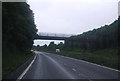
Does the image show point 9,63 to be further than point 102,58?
No

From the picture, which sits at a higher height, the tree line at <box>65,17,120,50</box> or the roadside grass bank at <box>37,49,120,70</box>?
the tree line at <box>65,17,120,50</box>

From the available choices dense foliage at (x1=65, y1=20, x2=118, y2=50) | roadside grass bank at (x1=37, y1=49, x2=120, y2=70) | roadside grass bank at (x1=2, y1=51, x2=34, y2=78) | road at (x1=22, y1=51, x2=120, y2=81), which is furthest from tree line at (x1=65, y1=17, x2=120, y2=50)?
road at (x1=22, y1=51, x2=120, y2=81)

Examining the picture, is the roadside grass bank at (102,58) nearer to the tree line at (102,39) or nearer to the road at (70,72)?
the road at (70,72)

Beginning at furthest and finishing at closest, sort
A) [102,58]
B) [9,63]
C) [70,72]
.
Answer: [102,58], [9,63], [70,72]

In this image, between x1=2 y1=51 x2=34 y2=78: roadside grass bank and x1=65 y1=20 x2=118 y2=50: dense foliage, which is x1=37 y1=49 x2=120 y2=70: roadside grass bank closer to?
x1=2 y1=51 x2=34 y2=78: roadside grass bank

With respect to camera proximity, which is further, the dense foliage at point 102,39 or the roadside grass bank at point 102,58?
the dense foliage at point 102,39

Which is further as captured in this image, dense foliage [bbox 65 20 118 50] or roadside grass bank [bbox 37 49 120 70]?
dense foliage [bbox 65 20 118 50]

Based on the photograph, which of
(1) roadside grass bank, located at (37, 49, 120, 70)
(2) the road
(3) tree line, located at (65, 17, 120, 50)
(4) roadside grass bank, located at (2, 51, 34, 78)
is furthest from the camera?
(3) tree line, located at (65, 17, 120, 50)

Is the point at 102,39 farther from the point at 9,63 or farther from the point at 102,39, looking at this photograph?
the point at 9,63

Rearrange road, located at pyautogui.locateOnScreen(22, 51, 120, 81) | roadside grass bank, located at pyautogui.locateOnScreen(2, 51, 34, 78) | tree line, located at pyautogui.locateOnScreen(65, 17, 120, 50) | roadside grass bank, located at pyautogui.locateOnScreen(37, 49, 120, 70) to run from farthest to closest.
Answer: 1. tree line, located at pyautogui.locateOnScreen(65, 17, 120, 50)
2. roadside grass bank, located at pyautogui.locateOnScreen(37, 49, 120, 70)
3. roadside grass bank, located at pyautogui.locateOnScreen(2, 51, 34, 78)
4. road, located at pyautogui.locateOnScreen(22, 51, 120, 81)

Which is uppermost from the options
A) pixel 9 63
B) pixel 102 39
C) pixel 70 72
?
pixel 102 39

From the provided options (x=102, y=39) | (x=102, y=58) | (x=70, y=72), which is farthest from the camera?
(x=102, y=39)

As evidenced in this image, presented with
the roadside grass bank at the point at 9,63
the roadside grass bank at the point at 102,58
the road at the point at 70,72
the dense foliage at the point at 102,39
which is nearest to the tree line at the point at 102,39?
the dense foliage at the point at 102,39

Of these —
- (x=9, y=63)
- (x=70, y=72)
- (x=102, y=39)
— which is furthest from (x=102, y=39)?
(x=70, y=72)
